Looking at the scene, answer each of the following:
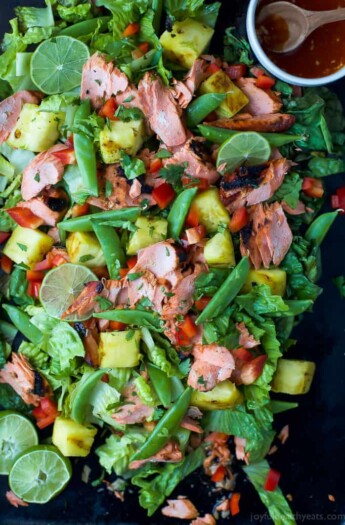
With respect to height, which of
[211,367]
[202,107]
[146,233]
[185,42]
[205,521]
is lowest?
[205,521]

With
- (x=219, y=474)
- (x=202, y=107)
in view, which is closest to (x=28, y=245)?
(x=202, y=107)

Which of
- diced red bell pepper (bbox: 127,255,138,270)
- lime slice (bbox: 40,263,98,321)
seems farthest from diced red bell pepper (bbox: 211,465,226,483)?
diced red bell pepper (bbox: 127,255,138,270)

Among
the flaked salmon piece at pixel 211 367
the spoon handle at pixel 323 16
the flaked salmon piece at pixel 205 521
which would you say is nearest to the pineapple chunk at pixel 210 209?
the flaked salmon piece at pixel 211 367

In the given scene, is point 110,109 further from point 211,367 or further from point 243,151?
point 211,367

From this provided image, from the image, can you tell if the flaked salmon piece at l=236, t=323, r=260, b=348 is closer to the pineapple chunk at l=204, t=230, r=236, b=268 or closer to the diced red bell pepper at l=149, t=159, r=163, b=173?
the pineapple chunk at l=204, t=230, r=236, b=268

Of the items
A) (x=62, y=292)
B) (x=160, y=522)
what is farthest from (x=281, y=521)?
(x=62, y=292)
